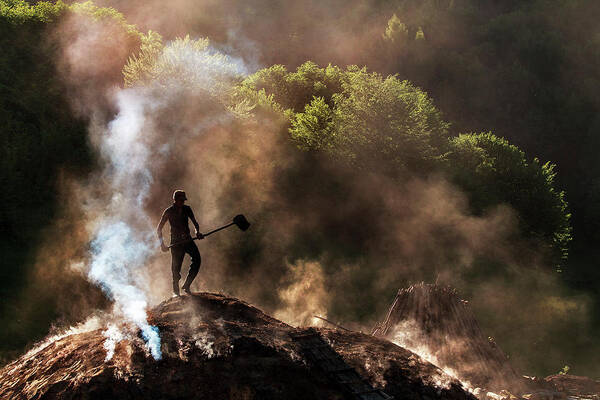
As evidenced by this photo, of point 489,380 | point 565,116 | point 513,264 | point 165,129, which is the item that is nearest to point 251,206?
point 165,129

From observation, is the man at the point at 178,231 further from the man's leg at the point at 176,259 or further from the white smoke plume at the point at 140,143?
the white smoke plume at the point at 140,143

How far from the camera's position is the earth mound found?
22.1 feet

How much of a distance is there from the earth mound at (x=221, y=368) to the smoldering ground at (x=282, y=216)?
16.1 m

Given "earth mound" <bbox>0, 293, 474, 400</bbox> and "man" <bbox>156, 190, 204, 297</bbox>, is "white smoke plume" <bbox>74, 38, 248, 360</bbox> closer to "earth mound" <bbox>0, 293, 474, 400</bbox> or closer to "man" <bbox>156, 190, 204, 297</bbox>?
"man" <bbox>156, 190, 204, 297</bbox>

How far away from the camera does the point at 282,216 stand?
30391mm

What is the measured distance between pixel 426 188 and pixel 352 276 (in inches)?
324

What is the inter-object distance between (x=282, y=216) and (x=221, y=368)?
75.7 ft

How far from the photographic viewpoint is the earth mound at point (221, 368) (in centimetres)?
674

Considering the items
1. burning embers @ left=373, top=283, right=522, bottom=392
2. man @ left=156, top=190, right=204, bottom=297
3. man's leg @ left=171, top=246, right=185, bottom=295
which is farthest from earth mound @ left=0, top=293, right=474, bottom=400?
burning embers @ left=373, top=283, right=522, bottom=392

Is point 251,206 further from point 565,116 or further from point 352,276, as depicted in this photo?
point 565,116

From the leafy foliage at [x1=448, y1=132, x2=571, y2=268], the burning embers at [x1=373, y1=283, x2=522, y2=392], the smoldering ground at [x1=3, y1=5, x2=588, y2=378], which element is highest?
the leafy foliage at [x1=448, y1=132, x2=571, y2=268]

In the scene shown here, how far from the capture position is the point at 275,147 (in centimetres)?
3334

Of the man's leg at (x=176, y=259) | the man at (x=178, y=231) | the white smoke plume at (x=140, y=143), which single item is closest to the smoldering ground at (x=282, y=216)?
the white smoke plume at (x=140, y=143)

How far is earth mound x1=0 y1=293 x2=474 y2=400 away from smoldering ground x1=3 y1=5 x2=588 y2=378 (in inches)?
632
